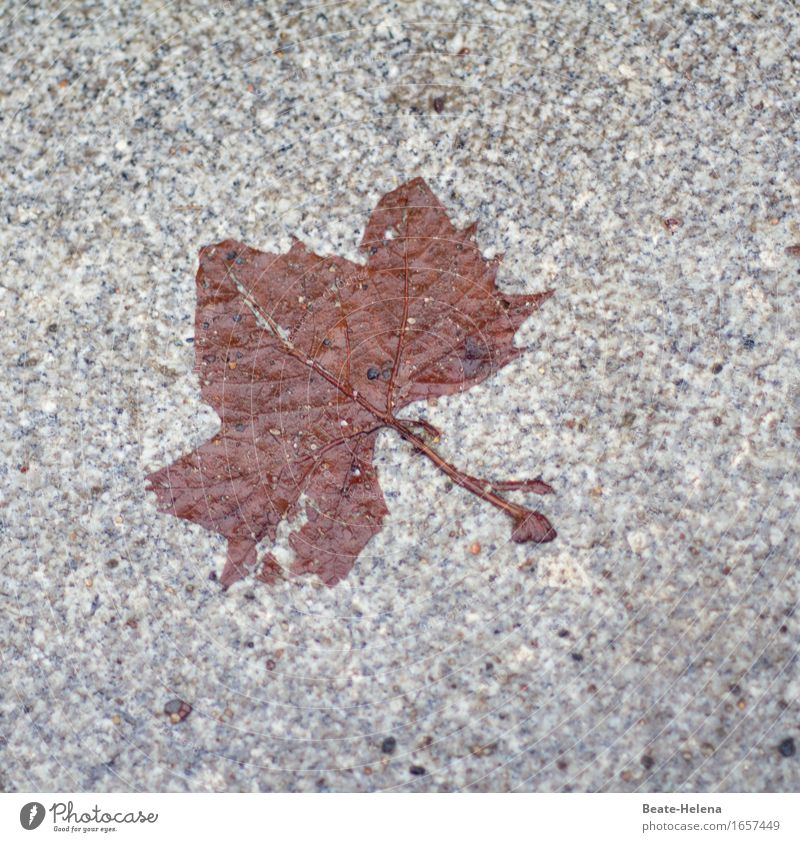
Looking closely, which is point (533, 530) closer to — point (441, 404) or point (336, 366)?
point (441, 404)

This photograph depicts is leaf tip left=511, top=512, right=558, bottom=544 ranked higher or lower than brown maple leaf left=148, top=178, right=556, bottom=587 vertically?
lower

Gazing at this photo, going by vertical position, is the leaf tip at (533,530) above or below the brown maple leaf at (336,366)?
below

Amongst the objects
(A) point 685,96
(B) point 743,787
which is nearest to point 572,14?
(A) point 685,96

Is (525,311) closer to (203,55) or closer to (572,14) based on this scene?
(572,14)

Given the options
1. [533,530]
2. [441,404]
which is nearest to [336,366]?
[441,404]
